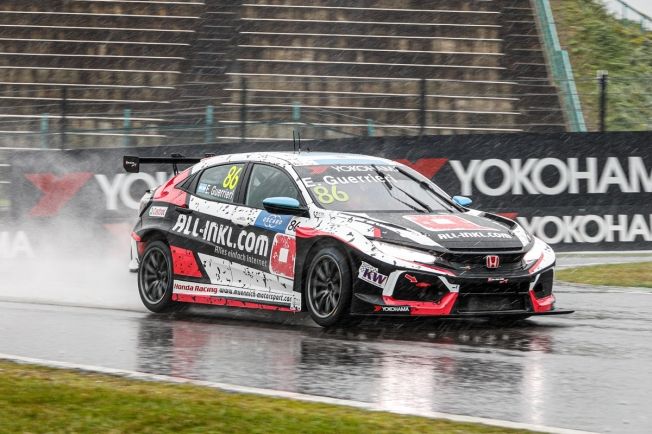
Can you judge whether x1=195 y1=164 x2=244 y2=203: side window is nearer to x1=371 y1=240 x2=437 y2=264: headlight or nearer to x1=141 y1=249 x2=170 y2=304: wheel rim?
x1=141 y1=249 x2=170 y2=304: wheel rim

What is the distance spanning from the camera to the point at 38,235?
1989 centimetres

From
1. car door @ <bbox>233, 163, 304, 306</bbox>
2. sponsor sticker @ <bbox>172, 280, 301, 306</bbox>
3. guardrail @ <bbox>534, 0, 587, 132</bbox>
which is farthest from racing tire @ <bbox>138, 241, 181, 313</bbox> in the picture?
guardrail @ <bbox>534, 0, 587, 132</bbox>

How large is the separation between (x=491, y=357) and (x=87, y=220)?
11472 mm

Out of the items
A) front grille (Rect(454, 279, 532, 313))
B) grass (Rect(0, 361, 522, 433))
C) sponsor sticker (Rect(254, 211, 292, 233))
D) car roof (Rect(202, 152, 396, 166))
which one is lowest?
grass (Rect(0, 361, 522, 433))

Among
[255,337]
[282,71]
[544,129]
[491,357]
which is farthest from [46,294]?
[282,71]

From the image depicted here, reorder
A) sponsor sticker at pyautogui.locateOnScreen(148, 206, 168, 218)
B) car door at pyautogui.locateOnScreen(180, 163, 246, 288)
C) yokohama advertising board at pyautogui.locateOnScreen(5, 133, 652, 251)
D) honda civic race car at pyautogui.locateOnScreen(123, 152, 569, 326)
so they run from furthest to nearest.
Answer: yokohama advertising board at pyautogui.locateOnScreen(5, 133, 652, 251)
sponsor sticker at pyautogui.locateOnScreen(148, 206, 168, 218)
car door at pyautogui.locateOnScreen(180, 163, 246, 288)
honda civic race car at pyautogui.locateOnScreen(123, 152, 569, 326)

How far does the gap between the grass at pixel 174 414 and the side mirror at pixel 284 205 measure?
3726 millimetres

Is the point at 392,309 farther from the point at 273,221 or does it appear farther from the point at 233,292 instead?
the point at 233,292

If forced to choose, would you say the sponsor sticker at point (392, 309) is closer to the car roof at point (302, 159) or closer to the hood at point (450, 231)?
the hood at point (450, 231)

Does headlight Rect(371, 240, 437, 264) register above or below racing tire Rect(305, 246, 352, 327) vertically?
above

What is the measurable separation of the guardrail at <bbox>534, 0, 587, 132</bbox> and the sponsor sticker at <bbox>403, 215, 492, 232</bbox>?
10.5 meters

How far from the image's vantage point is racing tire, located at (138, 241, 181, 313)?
12.6 m

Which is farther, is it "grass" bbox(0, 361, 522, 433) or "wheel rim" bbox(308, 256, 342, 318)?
"wheel rim" bbox(308, 256, 342, 318)

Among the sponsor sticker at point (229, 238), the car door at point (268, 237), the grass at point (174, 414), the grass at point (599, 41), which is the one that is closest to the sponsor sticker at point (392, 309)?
the car door at point (268, 237)
